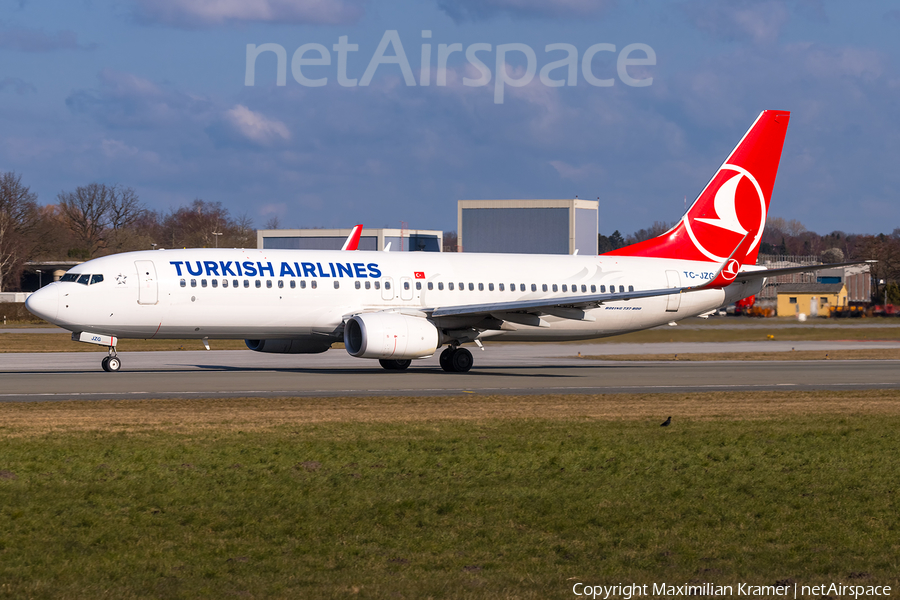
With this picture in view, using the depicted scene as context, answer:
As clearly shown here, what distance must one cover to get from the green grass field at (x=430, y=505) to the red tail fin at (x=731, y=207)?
2078 cm

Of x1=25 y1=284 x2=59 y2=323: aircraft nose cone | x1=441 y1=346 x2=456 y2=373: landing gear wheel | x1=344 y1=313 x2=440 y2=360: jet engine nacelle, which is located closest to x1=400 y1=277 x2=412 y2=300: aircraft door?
x1=344 y1=313 x2=440 y2=360: jet engine nacelle

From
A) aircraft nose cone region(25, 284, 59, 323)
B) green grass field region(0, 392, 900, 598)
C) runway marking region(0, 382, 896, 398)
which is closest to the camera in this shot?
green grass field region(0, 392, 900, 598)

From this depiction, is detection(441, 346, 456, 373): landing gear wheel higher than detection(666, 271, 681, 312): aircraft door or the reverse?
the reverse

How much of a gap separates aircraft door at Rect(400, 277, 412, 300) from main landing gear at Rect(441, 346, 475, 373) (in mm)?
2339

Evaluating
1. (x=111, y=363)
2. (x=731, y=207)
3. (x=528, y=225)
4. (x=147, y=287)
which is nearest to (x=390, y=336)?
(x=147, y=287)

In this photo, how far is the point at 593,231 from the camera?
11025 centimetres

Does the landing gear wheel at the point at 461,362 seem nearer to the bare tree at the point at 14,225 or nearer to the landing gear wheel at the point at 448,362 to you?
the landing gear wheel at the point at 448,362

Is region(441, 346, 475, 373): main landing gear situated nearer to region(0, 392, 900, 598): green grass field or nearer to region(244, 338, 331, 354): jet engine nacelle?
region(244, 338, 331, 354): jet engine nacelle

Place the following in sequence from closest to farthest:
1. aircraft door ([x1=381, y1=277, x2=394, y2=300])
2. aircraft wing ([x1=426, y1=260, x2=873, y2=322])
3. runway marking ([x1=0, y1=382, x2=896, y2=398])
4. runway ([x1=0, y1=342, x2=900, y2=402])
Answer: runway marking ([x1=0, y1=382, x2=896, y2=398])
runway ([x1=0, y1=342, x2=900, y2=402])
aircraft wing ([x1=426, y1=260, x2=873, y2=322])
aircraft door ([x1=381, y1=277, x2=394, y2=300])

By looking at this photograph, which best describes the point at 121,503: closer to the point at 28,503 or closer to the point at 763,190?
the point at 28,503

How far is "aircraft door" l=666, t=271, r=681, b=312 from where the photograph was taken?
35750 millimetres

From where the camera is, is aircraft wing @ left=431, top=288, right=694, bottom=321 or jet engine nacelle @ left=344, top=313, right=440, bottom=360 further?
aircraft wing @ left=431, top=288, right=694, bottom=321

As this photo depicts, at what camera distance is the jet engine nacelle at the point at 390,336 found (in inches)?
1128

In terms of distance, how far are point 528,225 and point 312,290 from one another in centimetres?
7926
